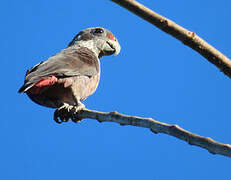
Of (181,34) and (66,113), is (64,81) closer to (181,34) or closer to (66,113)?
(66,113)

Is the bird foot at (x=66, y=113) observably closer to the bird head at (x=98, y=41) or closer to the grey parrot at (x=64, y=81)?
the grey parrot at (x=64, y=81)

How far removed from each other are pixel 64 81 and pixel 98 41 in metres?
2.03

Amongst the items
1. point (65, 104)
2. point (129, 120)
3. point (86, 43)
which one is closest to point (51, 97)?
point (65, 104)

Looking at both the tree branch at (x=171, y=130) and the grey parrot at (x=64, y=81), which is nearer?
the tree branch at (x=171, y=130)

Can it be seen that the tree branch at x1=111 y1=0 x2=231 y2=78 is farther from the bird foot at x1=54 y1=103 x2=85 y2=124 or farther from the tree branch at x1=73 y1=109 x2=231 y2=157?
the bird foot at x1=54 y1=103 x2=85 y2=124

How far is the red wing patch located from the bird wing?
4 cm

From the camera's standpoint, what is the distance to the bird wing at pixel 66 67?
454 cm

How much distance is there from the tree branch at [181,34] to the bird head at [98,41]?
426 centimetres

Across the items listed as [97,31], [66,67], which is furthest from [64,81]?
[97,31]

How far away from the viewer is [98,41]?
6.71 m

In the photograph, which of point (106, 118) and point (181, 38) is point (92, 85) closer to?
point (106, 118)

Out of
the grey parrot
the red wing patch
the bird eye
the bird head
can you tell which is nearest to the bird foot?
the grey parrot

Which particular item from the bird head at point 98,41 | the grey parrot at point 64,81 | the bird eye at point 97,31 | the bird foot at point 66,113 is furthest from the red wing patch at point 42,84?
the bird eye at point 97,31

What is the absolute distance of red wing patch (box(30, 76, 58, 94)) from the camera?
453 cm
